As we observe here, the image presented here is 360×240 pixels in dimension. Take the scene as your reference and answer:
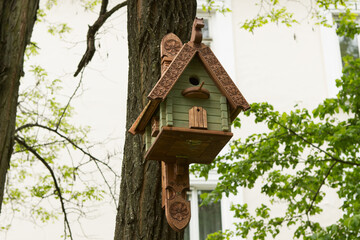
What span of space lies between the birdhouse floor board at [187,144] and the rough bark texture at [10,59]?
83 cm

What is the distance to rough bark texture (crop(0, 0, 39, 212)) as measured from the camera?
299 centimetres

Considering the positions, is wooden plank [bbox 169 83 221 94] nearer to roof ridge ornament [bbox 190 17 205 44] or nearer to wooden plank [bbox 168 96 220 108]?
wooden plank [bbox 168 96 220 108]

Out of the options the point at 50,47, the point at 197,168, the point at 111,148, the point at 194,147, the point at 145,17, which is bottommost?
the point at 194,147

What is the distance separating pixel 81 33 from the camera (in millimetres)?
9469

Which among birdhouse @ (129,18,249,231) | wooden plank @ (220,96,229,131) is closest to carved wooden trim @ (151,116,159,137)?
birdhouse @ (129,18,249,231)

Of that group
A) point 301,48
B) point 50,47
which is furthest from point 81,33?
point 301,48

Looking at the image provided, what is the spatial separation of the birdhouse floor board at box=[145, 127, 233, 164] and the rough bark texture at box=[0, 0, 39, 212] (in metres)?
0.83

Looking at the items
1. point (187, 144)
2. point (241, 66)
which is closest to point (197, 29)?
point (187, 144)

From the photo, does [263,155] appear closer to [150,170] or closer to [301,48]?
[150,170]

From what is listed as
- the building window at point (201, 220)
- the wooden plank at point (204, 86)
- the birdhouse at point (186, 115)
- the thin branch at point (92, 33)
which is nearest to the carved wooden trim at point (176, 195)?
the birdhouse at point (186, 115)

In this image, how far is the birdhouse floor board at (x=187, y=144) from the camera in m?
2.52

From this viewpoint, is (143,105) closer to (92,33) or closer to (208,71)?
(208,71)

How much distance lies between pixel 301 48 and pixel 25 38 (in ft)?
23.6

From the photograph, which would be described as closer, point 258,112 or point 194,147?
point 194,147
